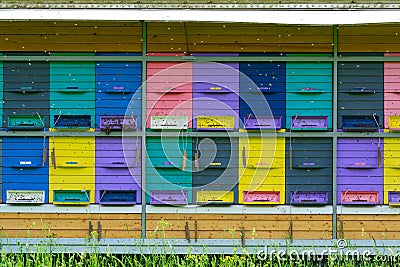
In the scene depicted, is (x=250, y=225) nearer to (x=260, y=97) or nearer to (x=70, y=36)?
(x=260, y=97)

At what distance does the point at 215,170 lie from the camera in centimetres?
805

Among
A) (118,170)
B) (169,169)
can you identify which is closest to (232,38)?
(169,169)

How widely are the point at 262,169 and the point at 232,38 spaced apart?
1514 mm

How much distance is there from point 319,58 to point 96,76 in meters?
2.52

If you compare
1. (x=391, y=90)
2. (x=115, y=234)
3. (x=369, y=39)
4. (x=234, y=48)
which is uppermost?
(x=369, y=39)

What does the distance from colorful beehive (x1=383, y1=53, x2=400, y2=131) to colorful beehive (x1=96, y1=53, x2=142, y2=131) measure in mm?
2768

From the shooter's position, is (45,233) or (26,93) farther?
(26,93)

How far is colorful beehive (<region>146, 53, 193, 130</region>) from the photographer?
26.4ft

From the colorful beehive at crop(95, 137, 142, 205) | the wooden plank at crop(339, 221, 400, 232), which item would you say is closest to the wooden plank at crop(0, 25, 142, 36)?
the colorful beehive at crop(95, 137, 142, 205)

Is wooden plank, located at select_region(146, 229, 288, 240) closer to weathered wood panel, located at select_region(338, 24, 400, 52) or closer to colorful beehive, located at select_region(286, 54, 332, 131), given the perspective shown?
colorful beehive, located at select_region(286, 54, 332, 131)

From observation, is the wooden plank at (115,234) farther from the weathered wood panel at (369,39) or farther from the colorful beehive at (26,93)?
the weathered wood panel at (369,39)

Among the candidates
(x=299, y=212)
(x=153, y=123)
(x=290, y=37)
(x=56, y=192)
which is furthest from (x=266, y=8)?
(x=56, y=192)

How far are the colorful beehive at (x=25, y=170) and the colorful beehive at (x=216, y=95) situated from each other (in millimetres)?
1786

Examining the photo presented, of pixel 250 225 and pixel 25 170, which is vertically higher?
pixel 25 170
